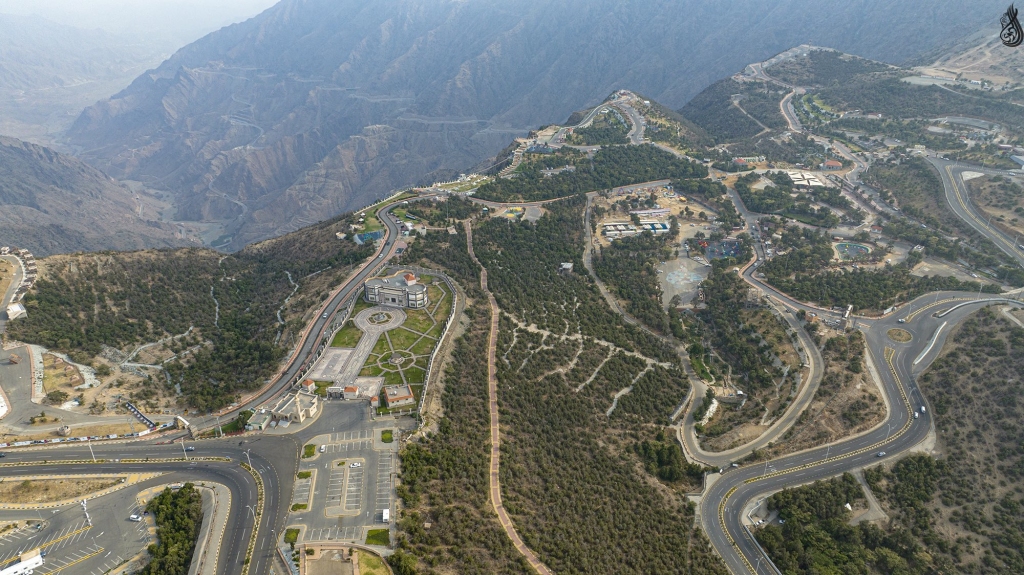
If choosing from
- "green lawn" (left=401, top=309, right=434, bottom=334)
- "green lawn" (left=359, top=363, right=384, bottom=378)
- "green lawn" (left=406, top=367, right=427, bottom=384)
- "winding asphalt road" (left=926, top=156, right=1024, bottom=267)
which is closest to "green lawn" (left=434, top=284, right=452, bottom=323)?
"green lawn" (left=401, top=309, right=434, bottom=334)

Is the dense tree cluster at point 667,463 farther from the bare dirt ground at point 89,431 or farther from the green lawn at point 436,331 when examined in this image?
the bare dirt ground at point 89,431

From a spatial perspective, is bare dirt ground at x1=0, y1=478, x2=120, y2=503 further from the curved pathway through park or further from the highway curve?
the highway curve

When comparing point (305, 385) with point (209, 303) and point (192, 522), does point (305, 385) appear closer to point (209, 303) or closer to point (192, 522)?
point (192, 522)

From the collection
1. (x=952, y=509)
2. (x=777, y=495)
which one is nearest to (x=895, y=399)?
(x=952, y=509)

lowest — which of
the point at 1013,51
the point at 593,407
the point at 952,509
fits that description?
the point at 952,509

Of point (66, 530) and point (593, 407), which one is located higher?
point (66, 530)

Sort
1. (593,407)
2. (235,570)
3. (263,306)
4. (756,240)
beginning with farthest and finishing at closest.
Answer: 1. (756,240)
2. (263,306)
3. (593,407)
4. (235,570)
